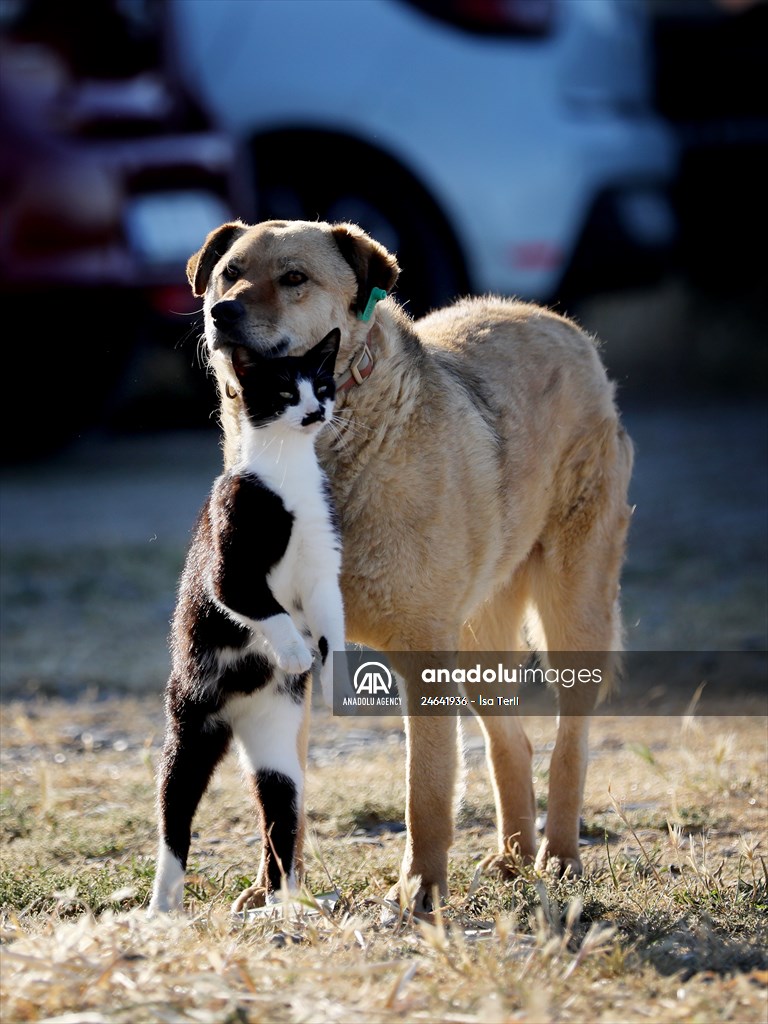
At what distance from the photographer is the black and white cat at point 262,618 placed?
A: 339 cm

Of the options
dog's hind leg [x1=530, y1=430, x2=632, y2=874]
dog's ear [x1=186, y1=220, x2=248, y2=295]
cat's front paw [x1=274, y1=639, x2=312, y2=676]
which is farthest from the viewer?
dog's hind leg [x1=530, y1=430, x2=632, y2=874]

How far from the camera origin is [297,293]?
368 centimetres

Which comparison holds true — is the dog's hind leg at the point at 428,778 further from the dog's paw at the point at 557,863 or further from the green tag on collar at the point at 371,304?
the green tag on collar at the point at 371,304

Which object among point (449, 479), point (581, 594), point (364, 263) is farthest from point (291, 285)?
point (581, 594)

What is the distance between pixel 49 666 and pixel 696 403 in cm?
610

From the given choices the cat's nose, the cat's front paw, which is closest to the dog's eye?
the cat's nose

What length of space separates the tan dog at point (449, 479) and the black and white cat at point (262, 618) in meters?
0.20

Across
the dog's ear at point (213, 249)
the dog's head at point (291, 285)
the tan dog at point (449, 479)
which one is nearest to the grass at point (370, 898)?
the tan dog at point (449, 479)

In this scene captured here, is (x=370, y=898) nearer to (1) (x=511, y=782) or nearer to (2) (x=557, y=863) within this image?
(2) (x=557, y=863)

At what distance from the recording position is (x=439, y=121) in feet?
29.3

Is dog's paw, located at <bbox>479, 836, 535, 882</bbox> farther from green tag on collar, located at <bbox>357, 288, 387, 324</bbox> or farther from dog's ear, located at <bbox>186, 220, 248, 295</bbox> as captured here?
dog's ear, located at <bbox>186, 220, 248, 295</bbox>

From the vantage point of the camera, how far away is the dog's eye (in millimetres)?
3672

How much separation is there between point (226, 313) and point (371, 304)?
0.49 meters

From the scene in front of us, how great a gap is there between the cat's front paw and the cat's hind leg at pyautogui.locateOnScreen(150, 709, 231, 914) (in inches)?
13.0
